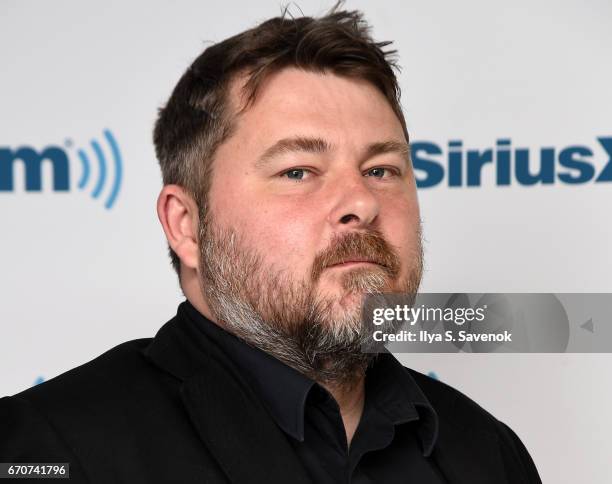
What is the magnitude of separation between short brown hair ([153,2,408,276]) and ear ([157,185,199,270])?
0.07 feet

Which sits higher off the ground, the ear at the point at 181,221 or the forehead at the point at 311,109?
the forehead at the point at 311,109

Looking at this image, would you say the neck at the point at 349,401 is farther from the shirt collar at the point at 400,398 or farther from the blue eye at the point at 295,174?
the blue eye at the point at 295,174

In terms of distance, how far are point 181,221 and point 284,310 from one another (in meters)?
0.32

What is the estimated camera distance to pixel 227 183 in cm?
164

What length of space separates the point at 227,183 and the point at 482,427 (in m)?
0.69

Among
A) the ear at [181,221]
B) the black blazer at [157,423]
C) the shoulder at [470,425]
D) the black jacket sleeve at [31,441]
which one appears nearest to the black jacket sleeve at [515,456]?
the shoulder at [470,425]

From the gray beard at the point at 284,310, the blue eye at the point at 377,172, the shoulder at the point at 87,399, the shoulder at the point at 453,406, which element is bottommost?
the shoulder at the point at 87,399

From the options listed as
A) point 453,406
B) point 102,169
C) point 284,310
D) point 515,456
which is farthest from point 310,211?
point 102,169

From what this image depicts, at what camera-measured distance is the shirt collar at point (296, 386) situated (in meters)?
1.55

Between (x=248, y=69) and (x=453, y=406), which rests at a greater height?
(x=248, y=69)

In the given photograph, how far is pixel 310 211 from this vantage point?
5.08 ft

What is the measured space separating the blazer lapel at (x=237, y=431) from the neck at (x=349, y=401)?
184 mm

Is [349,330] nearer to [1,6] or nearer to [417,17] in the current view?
[417,17]

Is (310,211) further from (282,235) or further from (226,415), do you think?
(226,415)
